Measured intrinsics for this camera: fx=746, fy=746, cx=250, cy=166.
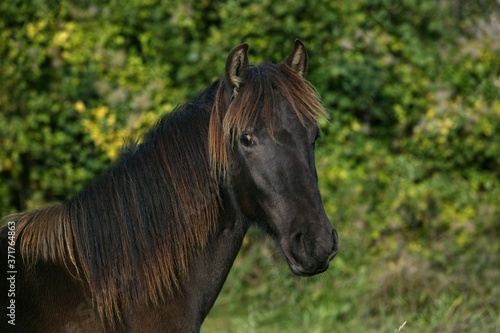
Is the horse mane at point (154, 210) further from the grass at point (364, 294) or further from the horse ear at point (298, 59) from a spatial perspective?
the grass at point (364, 294)

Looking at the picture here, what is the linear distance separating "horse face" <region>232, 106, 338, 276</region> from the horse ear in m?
0.35

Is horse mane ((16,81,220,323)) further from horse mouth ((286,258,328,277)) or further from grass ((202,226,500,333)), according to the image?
grass ((202,226,500,333))

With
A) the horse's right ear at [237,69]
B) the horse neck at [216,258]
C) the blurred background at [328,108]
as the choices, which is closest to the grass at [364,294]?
the blurred background at [328,108]

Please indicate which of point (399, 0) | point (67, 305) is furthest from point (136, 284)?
point (399, 0)

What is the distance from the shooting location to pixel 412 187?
281 inches

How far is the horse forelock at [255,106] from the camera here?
2906 millimetres

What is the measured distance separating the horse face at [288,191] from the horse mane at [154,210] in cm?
6

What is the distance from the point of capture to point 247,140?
2902 millimetres

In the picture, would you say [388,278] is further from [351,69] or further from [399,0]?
[399,0]

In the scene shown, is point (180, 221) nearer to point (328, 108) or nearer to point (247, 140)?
point (247, 140)

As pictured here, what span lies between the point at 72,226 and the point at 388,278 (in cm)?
424

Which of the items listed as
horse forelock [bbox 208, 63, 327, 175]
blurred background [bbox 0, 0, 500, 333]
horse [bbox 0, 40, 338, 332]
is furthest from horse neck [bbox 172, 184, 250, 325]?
blurred background [bbox 0, 0, 500, 333]

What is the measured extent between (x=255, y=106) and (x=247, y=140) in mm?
137

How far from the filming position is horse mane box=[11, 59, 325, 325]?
2.86 m
